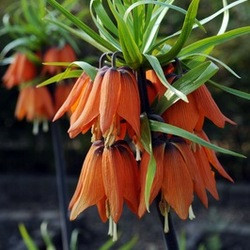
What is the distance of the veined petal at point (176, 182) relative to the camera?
1379mm

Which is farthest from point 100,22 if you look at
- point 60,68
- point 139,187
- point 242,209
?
point 242,209

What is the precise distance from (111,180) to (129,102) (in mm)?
131

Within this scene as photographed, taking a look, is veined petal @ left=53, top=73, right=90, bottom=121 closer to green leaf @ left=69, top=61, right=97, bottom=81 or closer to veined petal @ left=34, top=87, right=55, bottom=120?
green leaf @ left=69, top=61, right=97, bottom=81

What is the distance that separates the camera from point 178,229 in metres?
4.98

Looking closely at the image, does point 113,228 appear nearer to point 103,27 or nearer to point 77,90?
point 77,90

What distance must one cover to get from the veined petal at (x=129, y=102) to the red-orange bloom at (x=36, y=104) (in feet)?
6.35

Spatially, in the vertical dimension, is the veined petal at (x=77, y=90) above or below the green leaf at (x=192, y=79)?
below

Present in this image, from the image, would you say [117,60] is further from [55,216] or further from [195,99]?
[55,216]

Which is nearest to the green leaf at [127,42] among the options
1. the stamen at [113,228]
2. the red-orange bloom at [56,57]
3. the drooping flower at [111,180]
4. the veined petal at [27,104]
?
the drooping flower at [111,180]

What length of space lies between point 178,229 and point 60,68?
2018 millimetres

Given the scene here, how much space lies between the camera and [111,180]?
4.51 feet

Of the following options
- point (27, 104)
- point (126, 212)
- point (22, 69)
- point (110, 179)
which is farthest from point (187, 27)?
point (126, 212)

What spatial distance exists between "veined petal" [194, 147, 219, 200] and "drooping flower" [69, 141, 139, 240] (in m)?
0.11

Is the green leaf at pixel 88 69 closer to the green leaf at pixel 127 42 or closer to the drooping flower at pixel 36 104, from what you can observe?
the green leaf at pixel 127 42
